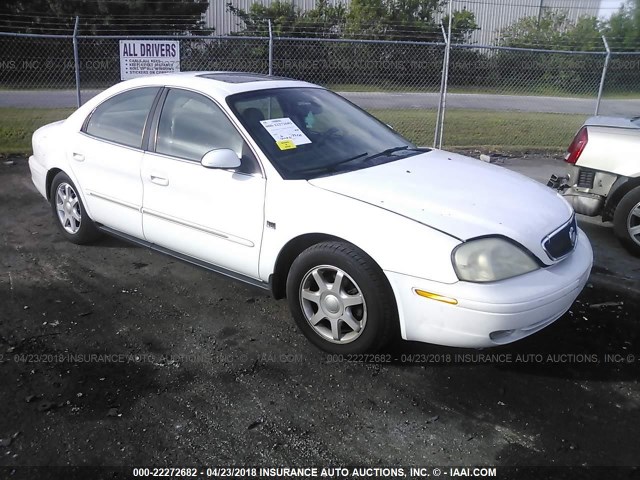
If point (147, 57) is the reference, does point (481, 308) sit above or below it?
below

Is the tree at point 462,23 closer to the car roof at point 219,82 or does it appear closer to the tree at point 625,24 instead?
the tree at point 625,24

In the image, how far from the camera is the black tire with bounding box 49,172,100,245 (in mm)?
5039

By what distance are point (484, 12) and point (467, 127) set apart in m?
16.5

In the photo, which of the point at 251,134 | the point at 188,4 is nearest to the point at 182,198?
the point at 251,134

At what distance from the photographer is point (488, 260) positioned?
3.04m

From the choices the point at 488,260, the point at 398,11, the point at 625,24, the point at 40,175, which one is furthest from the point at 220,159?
the point at 625,24

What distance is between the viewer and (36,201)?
6793mm

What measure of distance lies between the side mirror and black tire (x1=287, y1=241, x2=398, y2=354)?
721 millimetres

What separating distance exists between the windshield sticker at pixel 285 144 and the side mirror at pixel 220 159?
0.30 m

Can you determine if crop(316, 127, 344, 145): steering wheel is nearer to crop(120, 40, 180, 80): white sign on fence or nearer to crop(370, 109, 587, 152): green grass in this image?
crop(120, 40, 180, 80): white sign on fence

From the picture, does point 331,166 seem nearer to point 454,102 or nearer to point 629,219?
point 629,219

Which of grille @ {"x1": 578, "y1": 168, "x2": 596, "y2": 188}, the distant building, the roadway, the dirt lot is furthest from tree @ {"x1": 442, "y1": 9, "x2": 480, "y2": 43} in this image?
the dirt lot

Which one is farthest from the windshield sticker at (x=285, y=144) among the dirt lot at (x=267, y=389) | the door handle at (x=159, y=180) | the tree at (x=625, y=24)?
the tree at (x=625, y=24)

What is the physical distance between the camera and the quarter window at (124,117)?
435 cm
